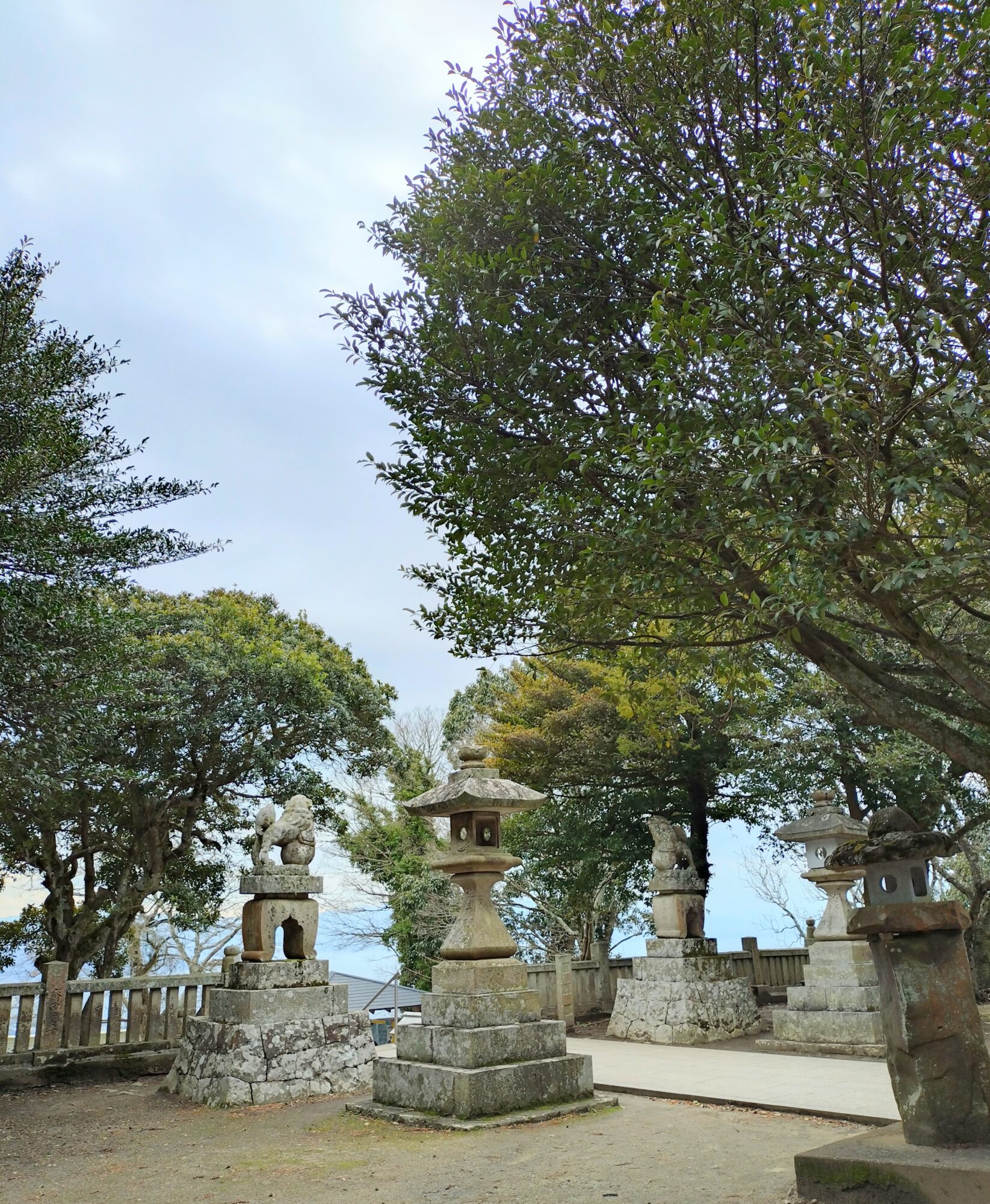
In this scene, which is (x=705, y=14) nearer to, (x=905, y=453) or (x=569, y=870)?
(x=905, y=453)

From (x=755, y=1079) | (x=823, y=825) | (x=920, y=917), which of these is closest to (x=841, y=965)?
(x=823, y=825)

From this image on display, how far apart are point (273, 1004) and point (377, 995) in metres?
9.96

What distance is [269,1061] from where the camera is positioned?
811cm

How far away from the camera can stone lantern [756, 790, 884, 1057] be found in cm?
1016

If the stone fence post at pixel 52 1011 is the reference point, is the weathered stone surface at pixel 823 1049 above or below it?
below

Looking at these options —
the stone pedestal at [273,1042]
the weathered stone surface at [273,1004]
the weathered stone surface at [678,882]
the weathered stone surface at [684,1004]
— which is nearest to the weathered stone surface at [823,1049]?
the weathered stone surface at [684,1004]

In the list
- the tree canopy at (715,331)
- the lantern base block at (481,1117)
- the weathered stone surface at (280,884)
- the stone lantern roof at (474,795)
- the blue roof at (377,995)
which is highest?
the tree canopy at (715,331)

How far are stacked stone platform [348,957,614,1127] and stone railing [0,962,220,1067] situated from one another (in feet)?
12.4

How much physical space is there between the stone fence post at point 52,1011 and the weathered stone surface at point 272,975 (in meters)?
2.54

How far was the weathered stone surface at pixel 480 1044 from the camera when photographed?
265 inches

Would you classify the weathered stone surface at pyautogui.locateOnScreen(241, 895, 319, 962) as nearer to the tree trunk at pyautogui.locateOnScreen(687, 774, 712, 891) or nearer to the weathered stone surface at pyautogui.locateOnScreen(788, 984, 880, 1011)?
the weathered stone surface at pyautogui.locateOnScreen(788, 984, 880, 1011)

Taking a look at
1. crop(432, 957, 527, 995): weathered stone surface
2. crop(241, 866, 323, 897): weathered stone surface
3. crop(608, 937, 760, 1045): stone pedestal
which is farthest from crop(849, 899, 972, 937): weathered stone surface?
crop(608, 937, 760, 1045): stone pedestal

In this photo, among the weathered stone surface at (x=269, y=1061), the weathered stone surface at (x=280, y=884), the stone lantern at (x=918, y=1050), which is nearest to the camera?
the stone lantern at (x=918, y=1050)

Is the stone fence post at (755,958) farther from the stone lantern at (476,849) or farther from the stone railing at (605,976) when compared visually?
the stone lantern at (476,849)
